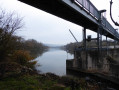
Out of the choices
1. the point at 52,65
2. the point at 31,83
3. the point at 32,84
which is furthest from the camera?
the point at 52,65

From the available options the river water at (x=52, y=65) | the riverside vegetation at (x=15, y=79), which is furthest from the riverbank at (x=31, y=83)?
the river water at (x=52, y=65)

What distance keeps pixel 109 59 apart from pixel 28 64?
951 cm

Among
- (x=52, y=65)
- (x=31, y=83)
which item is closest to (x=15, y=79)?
(x=31, y=83)

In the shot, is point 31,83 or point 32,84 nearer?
point 32,84

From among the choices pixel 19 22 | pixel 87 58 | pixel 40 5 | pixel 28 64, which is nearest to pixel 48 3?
pixel 40 5

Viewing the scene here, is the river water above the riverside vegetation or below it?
below

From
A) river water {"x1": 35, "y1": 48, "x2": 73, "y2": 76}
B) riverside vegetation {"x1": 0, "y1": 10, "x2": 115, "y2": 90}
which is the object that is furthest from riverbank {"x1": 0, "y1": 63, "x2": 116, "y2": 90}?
river water {"x1": 35, "y1": 48, "x2": 73, "y2": 76}

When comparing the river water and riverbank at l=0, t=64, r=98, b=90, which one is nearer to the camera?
riverbank at l=0, t=64, r=98, b=90

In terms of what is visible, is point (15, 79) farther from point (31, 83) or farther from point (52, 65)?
point (52, 65)

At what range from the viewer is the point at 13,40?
26.2 ft

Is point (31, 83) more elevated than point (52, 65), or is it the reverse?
point (31, 83)

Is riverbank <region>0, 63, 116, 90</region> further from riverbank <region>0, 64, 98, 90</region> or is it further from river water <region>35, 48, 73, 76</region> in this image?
river water <region>35, 48, 73, 76</region>

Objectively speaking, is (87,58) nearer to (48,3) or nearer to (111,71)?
(111,71)

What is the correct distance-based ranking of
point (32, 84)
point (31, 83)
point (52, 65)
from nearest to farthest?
point (32, 84), point (31, 83), point (52, 65)
